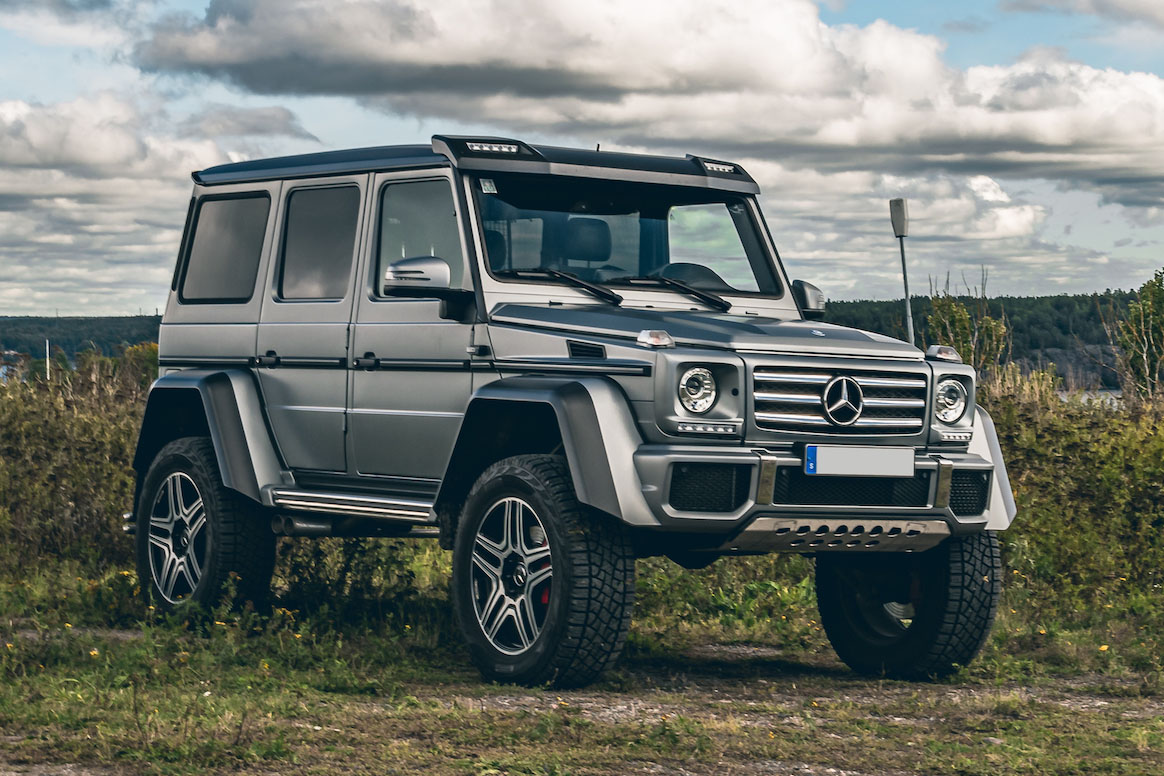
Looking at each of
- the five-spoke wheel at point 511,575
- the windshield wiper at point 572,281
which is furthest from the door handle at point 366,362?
the five-spoke wheel at point 511,575

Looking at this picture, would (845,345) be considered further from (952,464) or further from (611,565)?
(611,565)

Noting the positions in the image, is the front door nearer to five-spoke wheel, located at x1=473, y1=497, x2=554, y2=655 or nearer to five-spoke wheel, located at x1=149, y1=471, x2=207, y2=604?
five-spoke wheel, located at x1=473, y1=497, x2=554, y2=655

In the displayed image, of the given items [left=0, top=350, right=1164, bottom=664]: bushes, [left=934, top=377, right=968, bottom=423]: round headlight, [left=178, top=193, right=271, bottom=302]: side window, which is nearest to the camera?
[left=934, top=377, right=968, bottom=423]: round headlight

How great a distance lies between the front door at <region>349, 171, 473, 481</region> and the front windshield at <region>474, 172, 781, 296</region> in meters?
0.25

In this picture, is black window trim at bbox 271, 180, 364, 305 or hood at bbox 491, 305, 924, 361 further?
black window trim at bbox 271, 180, 364, 305

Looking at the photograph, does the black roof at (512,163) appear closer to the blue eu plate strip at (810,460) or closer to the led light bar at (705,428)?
the led light bar at (705,428)

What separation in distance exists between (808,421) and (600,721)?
1.56 meters

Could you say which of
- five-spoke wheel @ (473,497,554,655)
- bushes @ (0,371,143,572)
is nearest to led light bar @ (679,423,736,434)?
five-spoke wheel @ (473,497,554,655)

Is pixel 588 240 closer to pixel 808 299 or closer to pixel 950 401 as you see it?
pixel 808 299

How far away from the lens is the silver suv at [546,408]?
6.54m

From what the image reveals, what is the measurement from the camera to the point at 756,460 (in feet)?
21.2

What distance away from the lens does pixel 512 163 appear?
7629 mm

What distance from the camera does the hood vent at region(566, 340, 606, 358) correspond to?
22.1ft

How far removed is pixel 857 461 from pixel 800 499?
12.1 inches
